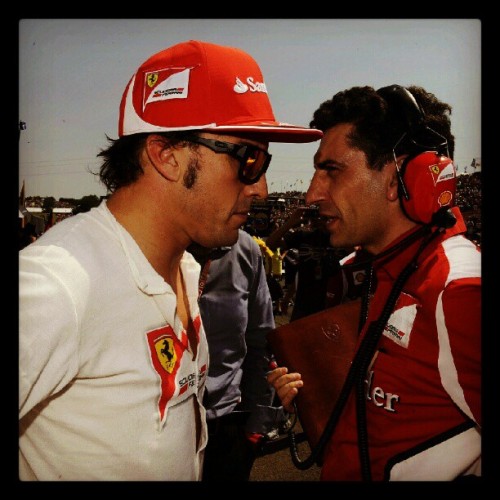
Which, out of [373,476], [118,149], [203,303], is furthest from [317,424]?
[118,149]

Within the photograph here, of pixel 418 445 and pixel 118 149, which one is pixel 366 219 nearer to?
pixel 418 445

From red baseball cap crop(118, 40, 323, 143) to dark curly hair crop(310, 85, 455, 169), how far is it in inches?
26.5

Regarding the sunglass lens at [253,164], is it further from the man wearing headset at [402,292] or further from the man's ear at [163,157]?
the man wearing headset at [402,292]

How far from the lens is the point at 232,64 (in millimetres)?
1582

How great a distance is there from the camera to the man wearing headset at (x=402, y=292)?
1436mm

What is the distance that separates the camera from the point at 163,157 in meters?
1.58

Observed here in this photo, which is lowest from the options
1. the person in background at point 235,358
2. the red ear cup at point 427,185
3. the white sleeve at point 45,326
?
the person in background at point 235,358

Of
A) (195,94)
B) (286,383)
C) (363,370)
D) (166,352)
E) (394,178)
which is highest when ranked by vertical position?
(195,94)

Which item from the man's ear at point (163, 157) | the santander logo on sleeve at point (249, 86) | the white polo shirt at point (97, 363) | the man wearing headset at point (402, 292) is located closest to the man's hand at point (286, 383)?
→ the man wearing headset at point (402, 292)

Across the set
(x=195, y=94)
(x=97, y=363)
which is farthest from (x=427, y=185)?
(x=97, y=363)

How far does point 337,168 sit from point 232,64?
2.73ft

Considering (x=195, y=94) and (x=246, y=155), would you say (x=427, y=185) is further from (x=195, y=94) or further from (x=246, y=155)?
(x=195, y=94)

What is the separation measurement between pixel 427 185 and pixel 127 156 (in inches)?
49.4
